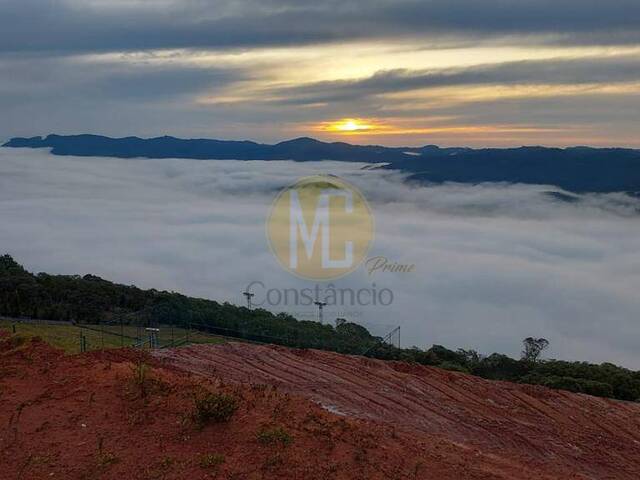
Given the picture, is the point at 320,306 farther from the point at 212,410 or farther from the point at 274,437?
the point at 274,437

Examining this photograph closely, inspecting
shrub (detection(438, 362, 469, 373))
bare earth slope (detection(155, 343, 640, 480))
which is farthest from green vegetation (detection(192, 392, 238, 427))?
shrub (detection(438, 362, 469, 373))

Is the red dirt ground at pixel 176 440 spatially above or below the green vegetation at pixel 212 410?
below

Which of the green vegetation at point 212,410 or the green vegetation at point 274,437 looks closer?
the green vegetation at point 274,437

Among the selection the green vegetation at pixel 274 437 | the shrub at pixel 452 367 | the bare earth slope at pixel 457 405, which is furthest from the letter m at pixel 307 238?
the green vegetation at pixel 274 437

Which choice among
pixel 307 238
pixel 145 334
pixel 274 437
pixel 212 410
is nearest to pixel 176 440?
pixel 212 410

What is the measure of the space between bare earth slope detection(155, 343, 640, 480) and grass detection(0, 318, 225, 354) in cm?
709

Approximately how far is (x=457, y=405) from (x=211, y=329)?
1742 cm

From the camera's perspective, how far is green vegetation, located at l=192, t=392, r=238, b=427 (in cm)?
785

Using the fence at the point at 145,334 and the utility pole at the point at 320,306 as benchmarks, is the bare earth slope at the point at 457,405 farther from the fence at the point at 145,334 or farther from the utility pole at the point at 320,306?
the utility pole at the point at 320,306

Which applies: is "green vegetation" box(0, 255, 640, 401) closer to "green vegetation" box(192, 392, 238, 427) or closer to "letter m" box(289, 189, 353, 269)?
"letter m" box(289, 189, 353, 269)

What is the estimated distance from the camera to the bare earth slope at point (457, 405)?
11.9 metres

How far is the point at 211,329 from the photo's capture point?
29516 mm

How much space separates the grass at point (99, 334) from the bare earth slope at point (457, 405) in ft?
23.3

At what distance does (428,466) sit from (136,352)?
829cm
